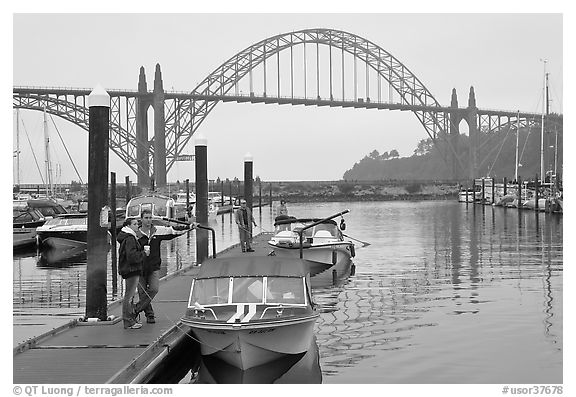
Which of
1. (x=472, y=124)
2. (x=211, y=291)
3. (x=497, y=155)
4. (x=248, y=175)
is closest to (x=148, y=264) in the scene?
(x=211, y=291)

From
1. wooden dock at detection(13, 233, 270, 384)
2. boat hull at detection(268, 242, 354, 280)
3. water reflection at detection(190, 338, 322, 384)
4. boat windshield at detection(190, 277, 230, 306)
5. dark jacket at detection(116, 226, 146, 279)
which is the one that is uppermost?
dark jacket at detection(116, 226, 146, 279)

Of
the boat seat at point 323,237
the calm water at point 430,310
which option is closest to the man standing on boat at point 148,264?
the calm water at point 430,310

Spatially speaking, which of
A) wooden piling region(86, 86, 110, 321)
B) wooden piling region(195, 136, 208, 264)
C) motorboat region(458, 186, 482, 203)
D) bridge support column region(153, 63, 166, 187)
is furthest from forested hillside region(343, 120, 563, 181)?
wooden piling region(86, 86, 110, 321)

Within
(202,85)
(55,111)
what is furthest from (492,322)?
(202,85)

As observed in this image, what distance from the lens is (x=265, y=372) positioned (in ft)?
41.3

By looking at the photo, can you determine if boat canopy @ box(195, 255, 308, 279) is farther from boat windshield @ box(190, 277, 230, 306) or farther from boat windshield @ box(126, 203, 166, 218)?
boat windshield @ box(126, 203, 166, 218)

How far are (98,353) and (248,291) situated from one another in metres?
2.52

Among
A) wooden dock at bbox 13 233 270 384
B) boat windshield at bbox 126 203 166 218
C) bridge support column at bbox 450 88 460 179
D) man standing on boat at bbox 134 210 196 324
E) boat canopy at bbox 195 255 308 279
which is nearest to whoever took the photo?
wooden dock at bbox 13 233 270 384

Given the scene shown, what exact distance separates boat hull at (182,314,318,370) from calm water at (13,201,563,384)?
0.33 m

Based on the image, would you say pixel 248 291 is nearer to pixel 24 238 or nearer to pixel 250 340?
pixel 250 340

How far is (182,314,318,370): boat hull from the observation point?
1218 cm

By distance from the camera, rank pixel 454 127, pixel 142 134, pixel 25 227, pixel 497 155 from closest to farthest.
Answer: pixel 25 227 → pixel 142 134 → pixel 497 155 → pixel 454 127
